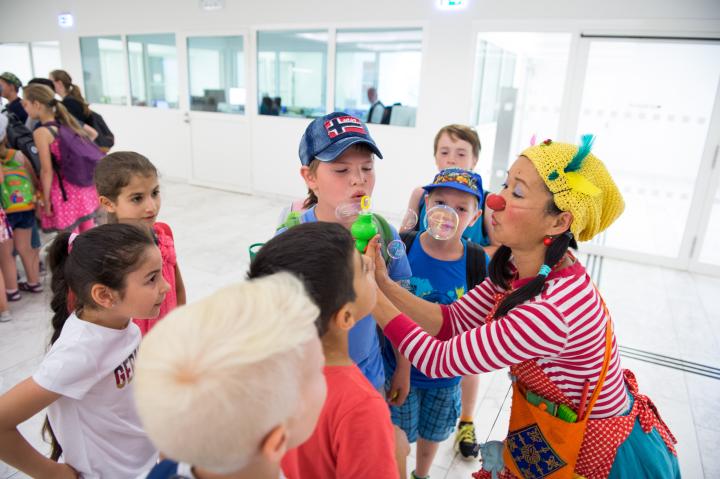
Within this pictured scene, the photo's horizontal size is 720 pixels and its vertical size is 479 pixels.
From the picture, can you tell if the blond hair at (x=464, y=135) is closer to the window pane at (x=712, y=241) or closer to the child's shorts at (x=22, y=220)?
the child's shorts at (x=22, y=220)

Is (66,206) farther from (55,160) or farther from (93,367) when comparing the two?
(93,367)

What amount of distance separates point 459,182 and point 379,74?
452cm

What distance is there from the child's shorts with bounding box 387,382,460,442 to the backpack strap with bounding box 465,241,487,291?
410 mm

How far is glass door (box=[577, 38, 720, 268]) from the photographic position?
15.0 feet

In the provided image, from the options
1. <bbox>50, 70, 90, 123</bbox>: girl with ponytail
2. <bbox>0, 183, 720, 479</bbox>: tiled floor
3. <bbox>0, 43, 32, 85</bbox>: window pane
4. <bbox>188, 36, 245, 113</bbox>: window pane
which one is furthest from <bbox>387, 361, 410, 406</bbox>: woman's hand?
<bbox>0, 43, 32, 85</bbox>: window pane

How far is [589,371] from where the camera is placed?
109 cm

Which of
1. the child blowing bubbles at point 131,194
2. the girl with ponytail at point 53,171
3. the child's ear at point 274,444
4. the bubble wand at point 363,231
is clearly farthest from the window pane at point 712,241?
the girl with ponytail at point 53,171

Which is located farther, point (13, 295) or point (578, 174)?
point (13, 295)

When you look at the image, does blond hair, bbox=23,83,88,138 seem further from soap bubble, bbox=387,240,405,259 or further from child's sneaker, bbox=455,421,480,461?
child's sneaker, bbox=455,421,480,461

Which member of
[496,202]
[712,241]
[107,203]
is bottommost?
[712,241]

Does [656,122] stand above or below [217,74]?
below

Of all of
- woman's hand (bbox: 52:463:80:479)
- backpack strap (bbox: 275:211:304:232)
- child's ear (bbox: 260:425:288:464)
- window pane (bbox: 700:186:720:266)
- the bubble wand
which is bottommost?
window pane (bbox: 700:186:720:266)

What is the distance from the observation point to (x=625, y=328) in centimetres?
343

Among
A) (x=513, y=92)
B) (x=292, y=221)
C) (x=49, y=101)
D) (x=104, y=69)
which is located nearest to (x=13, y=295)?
(x=49, y=101)
